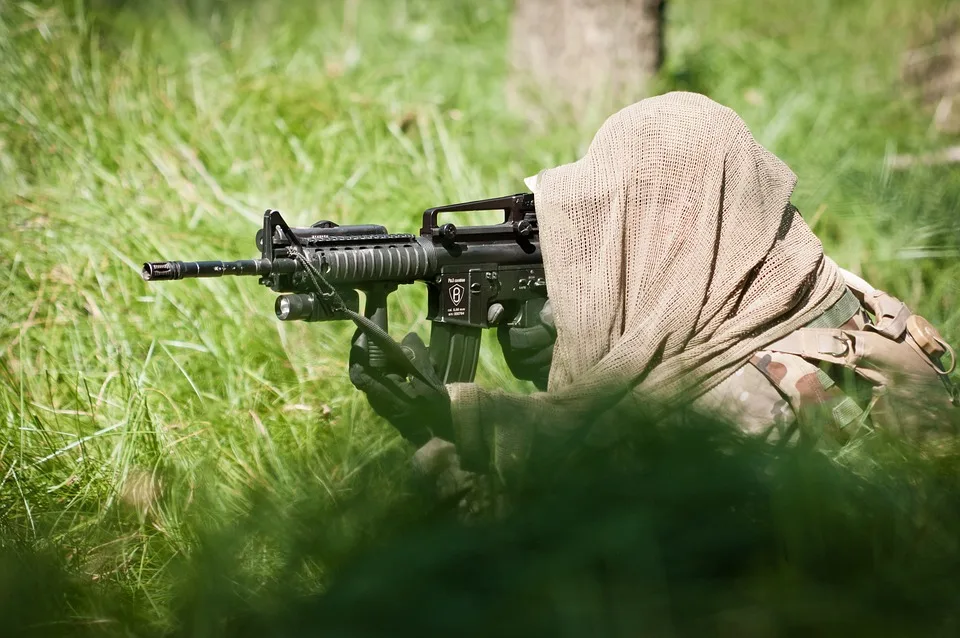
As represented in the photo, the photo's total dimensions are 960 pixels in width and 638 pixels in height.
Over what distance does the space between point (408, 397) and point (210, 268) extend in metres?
0.60

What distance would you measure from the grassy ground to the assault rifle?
0.36 m

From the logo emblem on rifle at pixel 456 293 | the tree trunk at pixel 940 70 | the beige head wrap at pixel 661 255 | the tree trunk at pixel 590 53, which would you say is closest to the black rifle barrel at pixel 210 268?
the logo emblem on rifle at pixel 456 293

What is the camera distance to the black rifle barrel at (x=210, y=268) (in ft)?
7.82

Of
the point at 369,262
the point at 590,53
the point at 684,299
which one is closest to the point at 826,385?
the point at 684,299

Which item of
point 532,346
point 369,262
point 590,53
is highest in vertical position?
point 590,53

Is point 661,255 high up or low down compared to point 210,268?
down

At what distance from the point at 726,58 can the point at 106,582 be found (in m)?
4.88

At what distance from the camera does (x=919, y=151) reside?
5.04 m

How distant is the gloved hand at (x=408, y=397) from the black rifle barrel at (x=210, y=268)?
31cm

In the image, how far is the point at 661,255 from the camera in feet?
9.08

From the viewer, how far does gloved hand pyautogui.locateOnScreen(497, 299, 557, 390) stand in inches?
117

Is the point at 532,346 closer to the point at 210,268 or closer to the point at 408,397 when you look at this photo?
the point at 408,397

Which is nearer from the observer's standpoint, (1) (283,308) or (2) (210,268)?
(2) (210,268)

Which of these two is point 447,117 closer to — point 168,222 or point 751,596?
point 168,222
